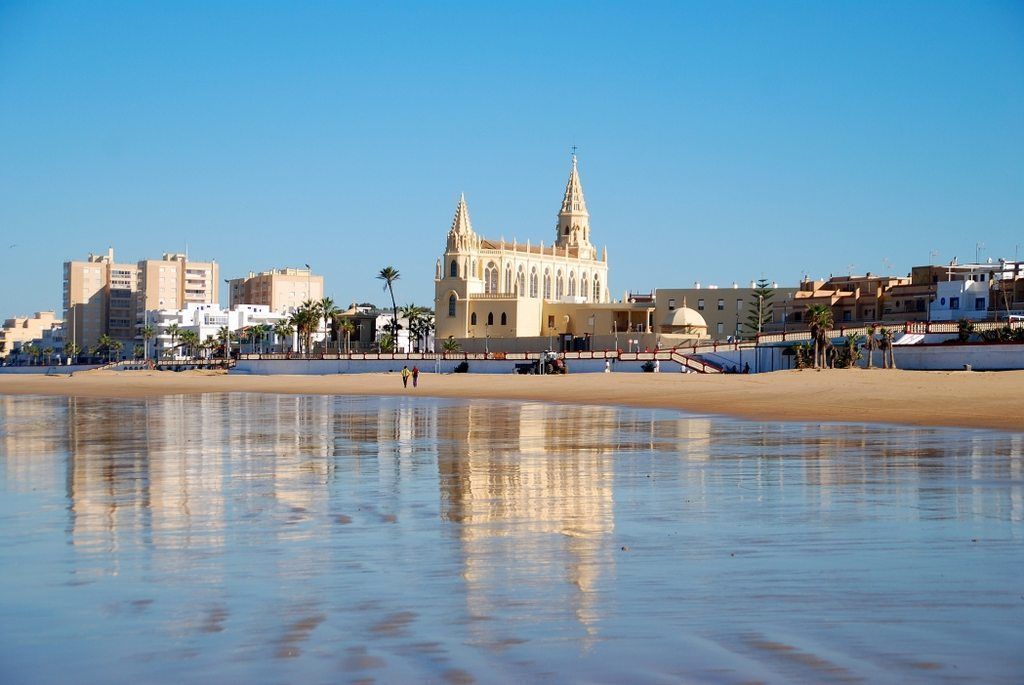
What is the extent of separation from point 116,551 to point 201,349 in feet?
427

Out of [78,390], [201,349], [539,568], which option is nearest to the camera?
Result: [539,568]

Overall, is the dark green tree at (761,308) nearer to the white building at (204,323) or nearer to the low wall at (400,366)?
the low wall at (400,366)

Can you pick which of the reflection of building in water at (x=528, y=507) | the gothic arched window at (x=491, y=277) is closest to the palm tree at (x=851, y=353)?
the reflection of building in water at (x=528, y=507)

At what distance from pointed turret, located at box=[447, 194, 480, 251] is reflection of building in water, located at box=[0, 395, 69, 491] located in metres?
68.8

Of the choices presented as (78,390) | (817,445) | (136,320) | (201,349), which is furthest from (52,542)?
(136,320)

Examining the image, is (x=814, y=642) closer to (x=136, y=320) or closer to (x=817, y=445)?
(x=817, y=445)

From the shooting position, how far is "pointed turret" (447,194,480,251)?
103m

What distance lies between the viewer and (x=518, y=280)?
10731cm

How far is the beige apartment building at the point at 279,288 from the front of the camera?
179 metres

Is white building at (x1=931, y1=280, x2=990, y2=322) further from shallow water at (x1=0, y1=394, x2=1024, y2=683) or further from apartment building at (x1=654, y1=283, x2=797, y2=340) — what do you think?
shallow water at (x1=0, y1=394, x2=1024, y2=683)

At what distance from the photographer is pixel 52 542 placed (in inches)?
391

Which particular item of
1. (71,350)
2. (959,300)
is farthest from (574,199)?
(71,350)

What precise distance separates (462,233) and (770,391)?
67.6 meters

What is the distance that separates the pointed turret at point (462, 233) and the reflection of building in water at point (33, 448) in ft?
226
